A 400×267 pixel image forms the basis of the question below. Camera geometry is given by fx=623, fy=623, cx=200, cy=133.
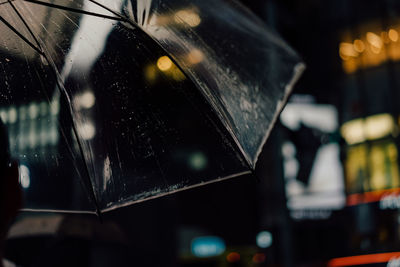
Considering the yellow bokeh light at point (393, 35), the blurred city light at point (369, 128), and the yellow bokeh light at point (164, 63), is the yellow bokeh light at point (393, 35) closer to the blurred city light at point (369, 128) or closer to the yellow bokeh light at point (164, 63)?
the blurred city light at point (369, 128)

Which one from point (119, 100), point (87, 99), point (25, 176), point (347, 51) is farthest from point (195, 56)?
point (347, 51)

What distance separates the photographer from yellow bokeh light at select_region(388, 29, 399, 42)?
20869 millimetres

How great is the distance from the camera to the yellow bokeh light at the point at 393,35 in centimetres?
2087

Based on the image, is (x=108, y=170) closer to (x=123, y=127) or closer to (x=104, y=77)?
(x=123, y=127)

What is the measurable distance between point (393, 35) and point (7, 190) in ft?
69.2

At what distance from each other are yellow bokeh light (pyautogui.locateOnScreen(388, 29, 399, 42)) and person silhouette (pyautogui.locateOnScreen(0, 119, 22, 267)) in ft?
68.7

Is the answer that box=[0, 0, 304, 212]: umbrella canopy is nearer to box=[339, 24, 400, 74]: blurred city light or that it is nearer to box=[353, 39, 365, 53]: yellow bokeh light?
box=[339, 24, 400, 74]: blurred city light

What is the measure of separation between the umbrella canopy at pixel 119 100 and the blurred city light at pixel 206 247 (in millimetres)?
25780

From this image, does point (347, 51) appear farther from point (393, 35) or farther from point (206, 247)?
point (206, 247)

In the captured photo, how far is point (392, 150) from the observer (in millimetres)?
20656

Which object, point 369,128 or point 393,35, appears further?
point 369,128

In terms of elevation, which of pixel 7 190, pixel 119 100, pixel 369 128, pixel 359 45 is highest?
pixel 359 45

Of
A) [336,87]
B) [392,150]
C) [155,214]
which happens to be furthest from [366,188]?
[155,214]

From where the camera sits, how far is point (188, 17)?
321cm
